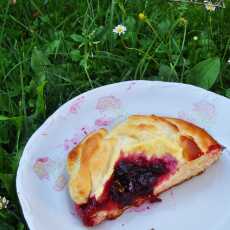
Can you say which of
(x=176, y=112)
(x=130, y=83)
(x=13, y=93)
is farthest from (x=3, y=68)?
(x=176, y=112)

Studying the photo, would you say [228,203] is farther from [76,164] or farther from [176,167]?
[76,164]

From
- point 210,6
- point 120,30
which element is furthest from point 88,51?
point 210,6

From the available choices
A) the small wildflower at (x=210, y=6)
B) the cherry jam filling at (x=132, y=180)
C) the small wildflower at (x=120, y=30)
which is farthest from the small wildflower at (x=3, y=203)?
the small wildflower at (x=210, y=6)

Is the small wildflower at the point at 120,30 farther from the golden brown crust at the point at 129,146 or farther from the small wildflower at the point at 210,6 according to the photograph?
the golden brown crust at the point at 129,146

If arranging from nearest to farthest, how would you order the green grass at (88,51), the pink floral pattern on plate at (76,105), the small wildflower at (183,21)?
the pink floral pattern on plate at (76,105) < the green grass at (88,51) < the small wildflower at (183,21)

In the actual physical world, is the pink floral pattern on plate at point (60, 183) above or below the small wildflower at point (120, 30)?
below

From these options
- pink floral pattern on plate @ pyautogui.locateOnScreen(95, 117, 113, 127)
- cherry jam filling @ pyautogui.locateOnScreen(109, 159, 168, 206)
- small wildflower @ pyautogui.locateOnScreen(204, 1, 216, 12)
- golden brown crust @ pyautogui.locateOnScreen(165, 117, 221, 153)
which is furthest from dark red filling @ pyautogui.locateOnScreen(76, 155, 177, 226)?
small wildflower @ pyautogui.locateOnScreen(204, 1, 216, 12)

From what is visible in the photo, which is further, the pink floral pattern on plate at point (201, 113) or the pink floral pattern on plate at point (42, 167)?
the pink floral pattern on plate at point (201, 113)
